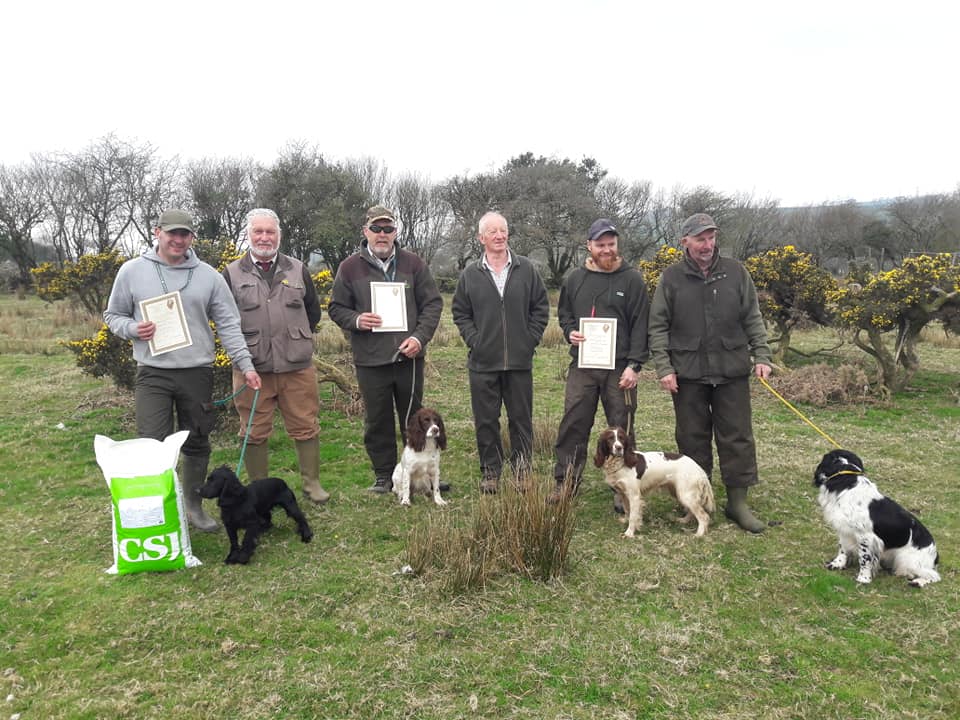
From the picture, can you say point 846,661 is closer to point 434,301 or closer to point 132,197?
point 434,301

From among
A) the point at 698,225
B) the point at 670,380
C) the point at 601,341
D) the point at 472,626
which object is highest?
the point at 698,225

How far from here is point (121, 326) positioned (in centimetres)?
390

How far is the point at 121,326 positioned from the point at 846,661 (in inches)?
170

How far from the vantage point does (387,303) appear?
4895 mm

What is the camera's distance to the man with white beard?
177 inches

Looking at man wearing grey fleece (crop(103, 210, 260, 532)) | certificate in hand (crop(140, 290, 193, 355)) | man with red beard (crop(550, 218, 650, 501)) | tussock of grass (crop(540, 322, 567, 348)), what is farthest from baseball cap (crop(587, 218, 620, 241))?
tussock of grass (crop(540, 322, 567, 348))

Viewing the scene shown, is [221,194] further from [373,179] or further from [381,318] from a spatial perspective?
[381,318]

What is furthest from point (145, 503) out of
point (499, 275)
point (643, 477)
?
point (643, 477)

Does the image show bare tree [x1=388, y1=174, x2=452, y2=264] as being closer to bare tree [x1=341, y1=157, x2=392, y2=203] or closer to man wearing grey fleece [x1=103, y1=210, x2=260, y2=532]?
bare tree [x1=341, y1=157, x2=392, y2=203]

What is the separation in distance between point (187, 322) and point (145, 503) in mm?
1128

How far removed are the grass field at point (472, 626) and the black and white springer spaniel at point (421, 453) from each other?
0.63 feet

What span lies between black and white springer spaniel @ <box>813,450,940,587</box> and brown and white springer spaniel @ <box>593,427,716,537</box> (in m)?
0.84

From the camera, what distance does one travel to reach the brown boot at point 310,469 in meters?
4.98

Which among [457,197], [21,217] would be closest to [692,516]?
[457,197]
